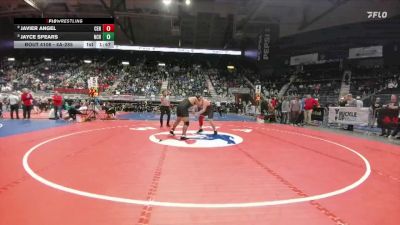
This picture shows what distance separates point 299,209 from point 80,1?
2376cm

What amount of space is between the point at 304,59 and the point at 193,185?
103ft

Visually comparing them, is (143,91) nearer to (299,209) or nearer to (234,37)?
(234,37)

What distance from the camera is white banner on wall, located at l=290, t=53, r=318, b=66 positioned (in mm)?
31719

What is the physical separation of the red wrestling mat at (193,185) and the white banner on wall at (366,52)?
936 inches

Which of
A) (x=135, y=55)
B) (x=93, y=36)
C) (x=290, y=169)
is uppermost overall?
(x=135, y=55)

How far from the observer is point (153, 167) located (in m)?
5.36

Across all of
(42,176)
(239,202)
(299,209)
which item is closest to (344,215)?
(299,209)
